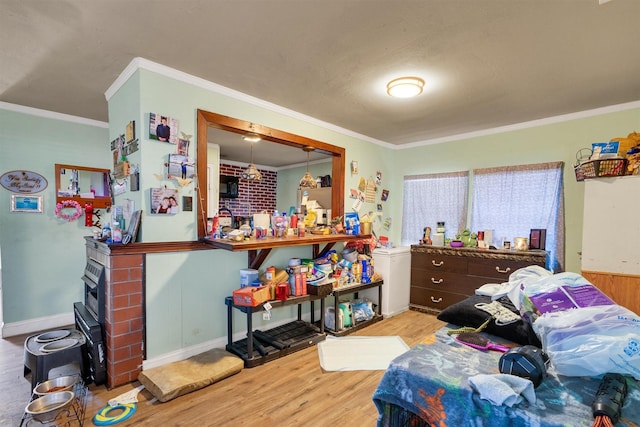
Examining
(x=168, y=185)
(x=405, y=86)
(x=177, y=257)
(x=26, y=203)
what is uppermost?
(x=405, y=86)

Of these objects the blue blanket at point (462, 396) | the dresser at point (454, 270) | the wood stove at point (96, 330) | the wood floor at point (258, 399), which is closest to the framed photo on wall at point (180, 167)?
the wood stove at point (96, 330)

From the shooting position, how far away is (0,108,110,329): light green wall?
3.05m

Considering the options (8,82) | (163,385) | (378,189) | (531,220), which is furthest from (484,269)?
(8,82)

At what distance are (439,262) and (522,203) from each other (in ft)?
3.90

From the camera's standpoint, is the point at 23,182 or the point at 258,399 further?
the point at 23,182

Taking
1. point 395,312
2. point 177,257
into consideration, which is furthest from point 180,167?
point 395,312

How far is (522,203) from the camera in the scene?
3.47m

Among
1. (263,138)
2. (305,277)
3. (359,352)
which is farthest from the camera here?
(263,138)

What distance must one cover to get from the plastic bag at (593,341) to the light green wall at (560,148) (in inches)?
103

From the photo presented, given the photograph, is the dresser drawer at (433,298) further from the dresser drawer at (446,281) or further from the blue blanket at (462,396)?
the blue blanket at (462,396)

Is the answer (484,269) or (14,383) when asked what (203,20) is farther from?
(484,269)

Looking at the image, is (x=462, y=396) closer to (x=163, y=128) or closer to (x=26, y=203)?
(x=163, y=128)

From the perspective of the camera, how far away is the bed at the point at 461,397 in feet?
2.72

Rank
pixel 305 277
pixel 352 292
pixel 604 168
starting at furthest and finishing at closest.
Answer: pixel 352 292 → pixel 305 277 → pixel 604 168
